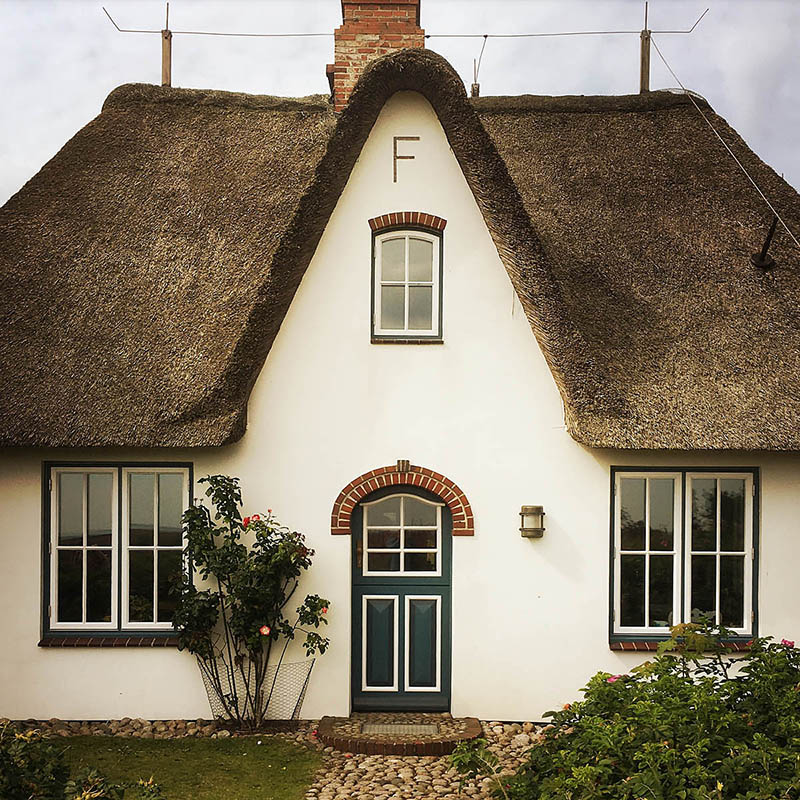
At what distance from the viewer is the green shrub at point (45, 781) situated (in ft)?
13.9

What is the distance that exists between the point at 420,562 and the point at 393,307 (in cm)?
264

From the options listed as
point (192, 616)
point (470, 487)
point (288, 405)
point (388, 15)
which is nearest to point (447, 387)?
point (470, 487)

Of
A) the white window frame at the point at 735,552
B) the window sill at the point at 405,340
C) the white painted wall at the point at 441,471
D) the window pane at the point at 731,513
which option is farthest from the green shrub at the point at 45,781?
the window pane at the point at 731,513

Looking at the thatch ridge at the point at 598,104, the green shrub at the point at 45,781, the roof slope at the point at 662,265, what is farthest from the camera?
the thatch ridge at the point at 598,104

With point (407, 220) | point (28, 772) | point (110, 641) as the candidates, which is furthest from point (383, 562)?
point (28, 772)

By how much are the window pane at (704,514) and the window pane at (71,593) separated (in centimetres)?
626

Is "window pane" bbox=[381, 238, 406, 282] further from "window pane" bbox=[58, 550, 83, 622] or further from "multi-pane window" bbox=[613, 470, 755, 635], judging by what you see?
"window pane" bbox=[58, 550, 83, 622]

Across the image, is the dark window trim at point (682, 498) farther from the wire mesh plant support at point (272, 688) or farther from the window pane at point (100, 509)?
the window pane at point (100, 509)

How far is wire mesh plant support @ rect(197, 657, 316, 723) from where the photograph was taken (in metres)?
8.93

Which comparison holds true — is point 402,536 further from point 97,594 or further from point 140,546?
point 97,594

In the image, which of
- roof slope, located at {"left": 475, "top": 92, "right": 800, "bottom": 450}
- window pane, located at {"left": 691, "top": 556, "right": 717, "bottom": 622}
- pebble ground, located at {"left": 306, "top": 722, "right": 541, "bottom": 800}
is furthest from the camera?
window pane, located at {"left": 691, "top": 556, "right": 717, "bottom": 622}

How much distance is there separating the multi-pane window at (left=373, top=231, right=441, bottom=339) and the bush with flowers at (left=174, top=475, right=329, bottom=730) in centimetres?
228

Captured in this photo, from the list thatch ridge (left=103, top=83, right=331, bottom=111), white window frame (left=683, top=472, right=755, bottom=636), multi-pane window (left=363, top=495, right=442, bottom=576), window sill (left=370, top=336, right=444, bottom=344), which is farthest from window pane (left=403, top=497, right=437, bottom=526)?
thatch ridge (left=103, top=83, right=331, bottom=111)

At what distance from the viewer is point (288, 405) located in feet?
29.9
